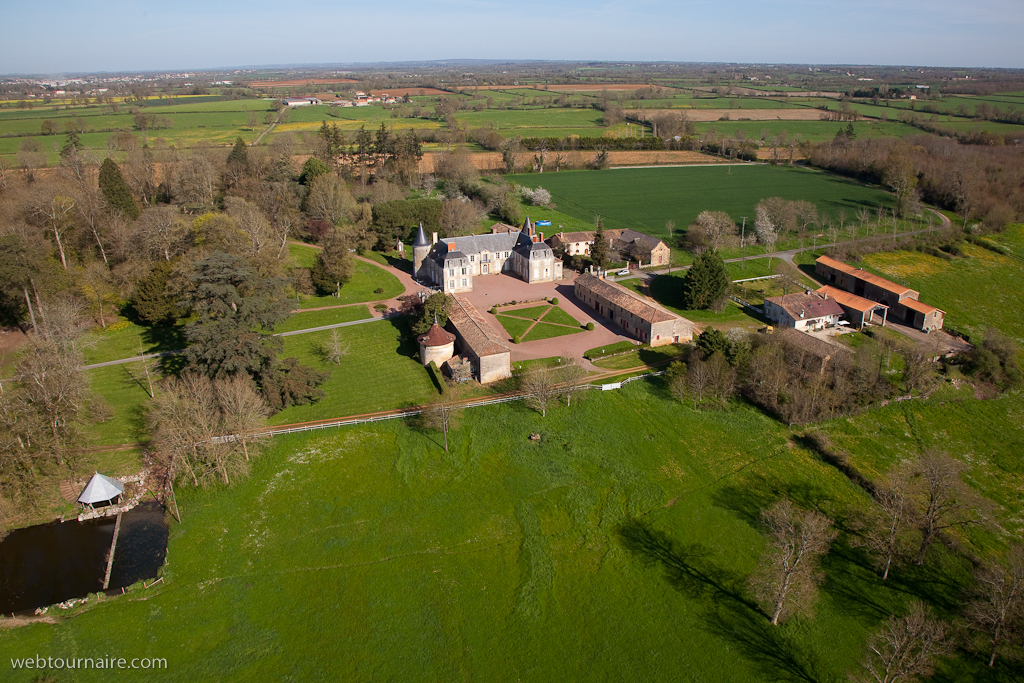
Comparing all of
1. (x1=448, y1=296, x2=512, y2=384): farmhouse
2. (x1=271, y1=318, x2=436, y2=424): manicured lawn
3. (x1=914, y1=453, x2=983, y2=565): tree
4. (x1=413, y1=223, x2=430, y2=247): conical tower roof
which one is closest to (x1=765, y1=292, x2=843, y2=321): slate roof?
(x1=914, y1=453, x2=983, y2=565): tree

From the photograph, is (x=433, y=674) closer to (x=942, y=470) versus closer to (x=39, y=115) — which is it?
(x=942, y=470)

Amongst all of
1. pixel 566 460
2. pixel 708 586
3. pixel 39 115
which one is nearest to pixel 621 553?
pixel 708 586

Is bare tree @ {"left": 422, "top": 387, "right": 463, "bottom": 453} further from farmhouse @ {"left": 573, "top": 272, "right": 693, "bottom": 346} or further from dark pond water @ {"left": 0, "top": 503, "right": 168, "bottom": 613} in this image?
farmhouse @ {"left": 573, "top": 272, "right": 693, "bottom": 346}

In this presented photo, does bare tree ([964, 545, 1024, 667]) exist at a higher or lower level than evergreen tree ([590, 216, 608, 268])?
lower

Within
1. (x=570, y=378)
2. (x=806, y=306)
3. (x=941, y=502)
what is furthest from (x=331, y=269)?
(x=941, y=502)

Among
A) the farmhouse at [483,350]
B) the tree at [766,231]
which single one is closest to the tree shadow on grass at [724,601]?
the farmhouse at [483,350]
